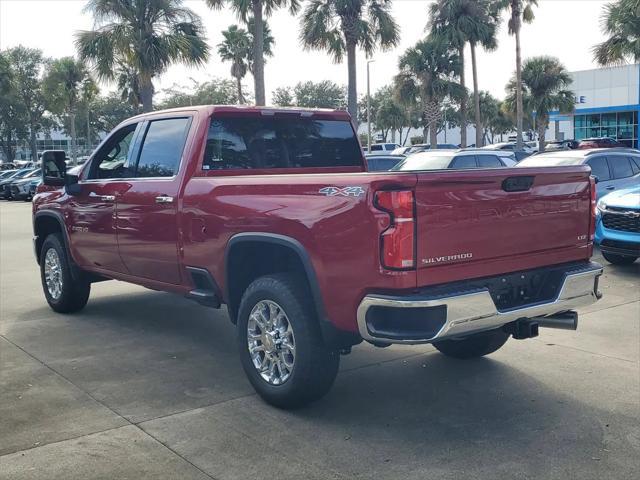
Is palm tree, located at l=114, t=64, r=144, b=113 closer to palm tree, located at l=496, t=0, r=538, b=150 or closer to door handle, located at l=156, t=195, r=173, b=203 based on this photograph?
palm tree, located at l=496, t=0, r=538, b=150

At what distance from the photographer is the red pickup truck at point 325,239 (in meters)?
3.97

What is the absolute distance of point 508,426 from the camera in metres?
4.39

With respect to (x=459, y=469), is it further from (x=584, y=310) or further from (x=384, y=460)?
(x=584, y=310)

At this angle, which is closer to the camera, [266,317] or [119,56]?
[266,317]

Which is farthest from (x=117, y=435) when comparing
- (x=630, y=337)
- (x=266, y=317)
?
(x=630, y=337)

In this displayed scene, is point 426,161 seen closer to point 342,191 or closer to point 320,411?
point 320,411

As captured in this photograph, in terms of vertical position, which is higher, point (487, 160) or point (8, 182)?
point (487, 160)

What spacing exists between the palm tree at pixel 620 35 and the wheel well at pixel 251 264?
83.9ft

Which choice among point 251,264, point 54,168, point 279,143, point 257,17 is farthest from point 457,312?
point 257,17

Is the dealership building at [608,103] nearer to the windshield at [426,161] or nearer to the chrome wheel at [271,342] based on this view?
the windshield at [426,161]

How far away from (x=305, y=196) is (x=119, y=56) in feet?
85.3

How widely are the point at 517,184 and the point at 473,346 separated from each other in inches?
71.7

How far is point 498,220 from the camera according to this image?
427 cm

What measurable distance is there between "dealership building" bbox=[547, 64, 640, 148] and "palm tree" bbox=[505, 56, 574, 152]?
19.6ft
